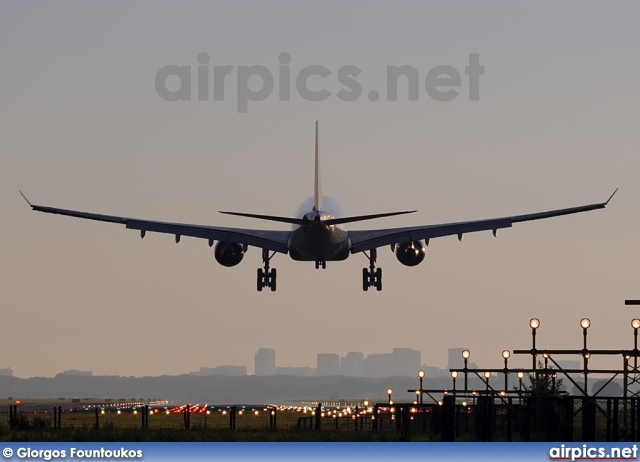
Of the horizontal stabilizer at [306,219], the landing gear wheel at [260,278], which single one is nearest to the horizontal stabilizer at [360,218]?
the horizontal stabilizer at [306,219]

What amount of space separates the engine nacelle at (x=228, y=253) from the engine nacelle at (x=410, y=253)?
10270 millimetres

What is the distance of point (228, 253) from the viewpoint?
285ft

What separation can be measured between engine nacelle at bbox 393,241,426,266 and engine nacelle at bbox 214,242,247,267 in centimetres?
1027

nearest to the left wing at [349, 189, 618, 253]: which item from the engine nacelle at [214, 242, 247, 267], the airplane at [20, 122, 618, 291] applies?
the airplane at [20, 122, 618, 291]

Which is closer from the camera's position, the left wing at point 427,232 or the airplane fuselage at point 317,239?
the airplane fuselage at point 317,239

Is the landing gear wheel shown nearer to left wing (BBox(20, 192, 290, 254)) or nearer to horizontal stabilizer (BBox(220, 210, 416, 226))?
left wing (BBox(20, 192, 290, 254))

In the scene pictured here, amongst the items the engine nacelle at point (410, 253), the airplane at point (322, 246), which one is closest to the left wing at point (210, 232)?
the airplane at point (322, 246)

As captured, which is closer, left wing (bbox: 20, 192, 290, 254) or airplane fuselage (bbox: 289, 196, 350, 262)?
airplane fuselage (bbox: 289, 196, 350, 262)

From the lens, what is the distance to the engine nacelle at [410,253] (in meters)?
86.5

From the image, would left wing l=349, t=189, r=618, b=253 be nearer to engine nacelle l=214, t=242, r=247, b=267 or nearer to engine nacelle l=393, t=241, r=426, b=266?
engine nacelle l=393, t=241, r=426, b=266

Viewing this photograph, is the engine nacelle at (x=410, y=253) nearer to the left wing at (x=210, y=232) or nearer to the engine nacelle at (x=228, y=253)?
the left wing at (x=210, y=232)

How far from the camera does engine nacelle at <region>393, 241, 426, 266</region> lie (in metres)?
86.5

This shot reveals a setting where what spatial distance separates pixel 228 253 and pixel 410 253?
11.7 meters

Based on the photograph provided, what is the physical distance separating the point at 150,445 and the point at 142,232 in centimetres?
5627
